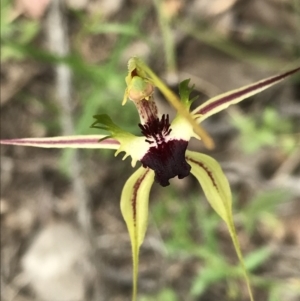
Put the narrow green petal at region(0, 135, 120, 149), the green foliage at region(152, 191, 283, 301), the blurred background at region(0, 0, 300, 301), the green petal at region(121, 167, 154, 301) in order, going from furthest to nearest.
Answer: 1. the blurred background at region(0, 0, 300, 301)
2. the green foliage at region(152, 191, 283, 301)
3. the green petal at region(121, 167, 154, 301)
4. the narrow green petal at region(0, 135, 120, 149)

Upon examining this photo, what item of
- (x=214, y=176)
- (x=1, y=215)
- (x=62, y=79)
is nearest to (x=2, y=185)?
(x=1, y=215)

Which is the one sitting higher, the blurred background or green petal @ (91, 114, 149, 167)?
the blurred background

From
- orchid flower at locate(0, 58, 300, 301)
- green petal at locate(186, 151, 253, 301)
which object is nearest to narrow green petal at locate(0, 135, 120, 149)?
orchid flower at locate(0, 58, 300, 301)

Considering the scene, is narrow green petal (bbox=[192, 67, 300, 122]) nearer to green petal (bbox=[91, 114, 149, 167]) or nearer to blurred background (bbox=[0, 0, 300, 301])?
green petal (bbox=[91, 114, 149, 167])

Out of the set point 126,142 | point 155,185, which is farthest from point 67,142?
→ point 155,185

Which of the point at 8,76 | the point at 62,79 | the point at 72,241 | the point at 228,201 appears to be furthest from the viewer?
the point at 8,76

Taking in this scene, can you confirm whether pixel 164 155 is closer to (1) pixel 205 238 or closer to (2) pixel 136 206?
(2) pixel 136 206

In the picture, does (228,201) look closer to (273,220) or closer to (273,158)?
(273,220)
